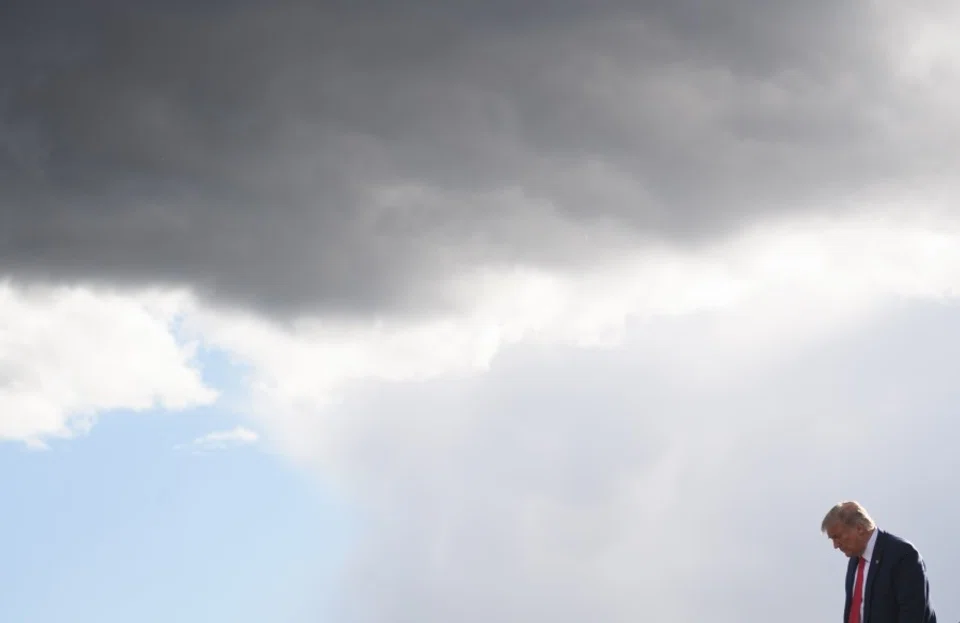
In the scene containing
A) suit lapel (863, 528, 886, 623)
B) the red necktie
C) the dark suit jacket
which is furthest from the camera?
the red necktie

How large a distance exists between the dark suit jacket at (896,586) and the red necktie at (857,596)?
7.5 inches

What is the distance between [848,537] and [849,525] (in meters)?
0.23

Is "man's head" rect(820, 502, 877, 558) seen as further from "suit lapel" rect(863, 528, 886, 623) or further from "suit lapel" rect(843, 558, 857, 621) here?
"suit lapel" rect(843, 558, 857, 621)

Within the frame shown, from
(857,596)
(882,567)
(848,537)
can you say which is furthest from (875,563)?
(857,596)

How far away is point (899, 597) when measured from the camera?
2106 centimetres

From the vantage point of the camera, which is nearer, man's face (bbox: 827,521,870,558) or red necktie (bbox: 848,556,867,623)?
man's face (bbox: 827,521,870,558)

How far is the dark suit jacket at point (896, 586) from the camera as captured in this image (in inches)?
825

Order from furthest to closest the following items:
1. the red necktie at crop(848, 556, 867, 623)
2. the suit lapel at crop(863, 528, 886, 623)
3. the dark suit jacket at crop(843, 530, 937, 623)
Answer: the red necktie at crop(848, 556, 867, 623)
the suit lapel at crop(863, 528, 886, 623)
the dark suit jacket at crop(843, 530, 937, 623)

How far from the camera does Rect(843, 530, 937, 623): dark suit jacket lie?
21.0 meters

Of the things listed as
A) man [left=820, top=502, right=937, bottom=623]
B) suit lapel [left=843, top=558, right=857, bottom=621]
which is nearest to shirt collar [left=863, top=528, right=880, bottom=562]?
man [left=820, top=502, right=937, bottom=623]

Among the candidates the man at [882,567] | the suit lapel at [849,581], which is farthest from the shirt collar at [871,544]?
the suit lapel at [849,581]

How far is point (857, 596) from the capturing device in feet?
71.9

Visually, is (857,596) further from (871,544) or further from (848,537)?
(848,537)

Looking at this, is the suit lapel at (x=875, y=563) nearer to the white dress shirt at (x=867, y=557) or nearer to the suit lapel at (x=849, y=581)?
the white dress shirt at (x=867, y=557)
